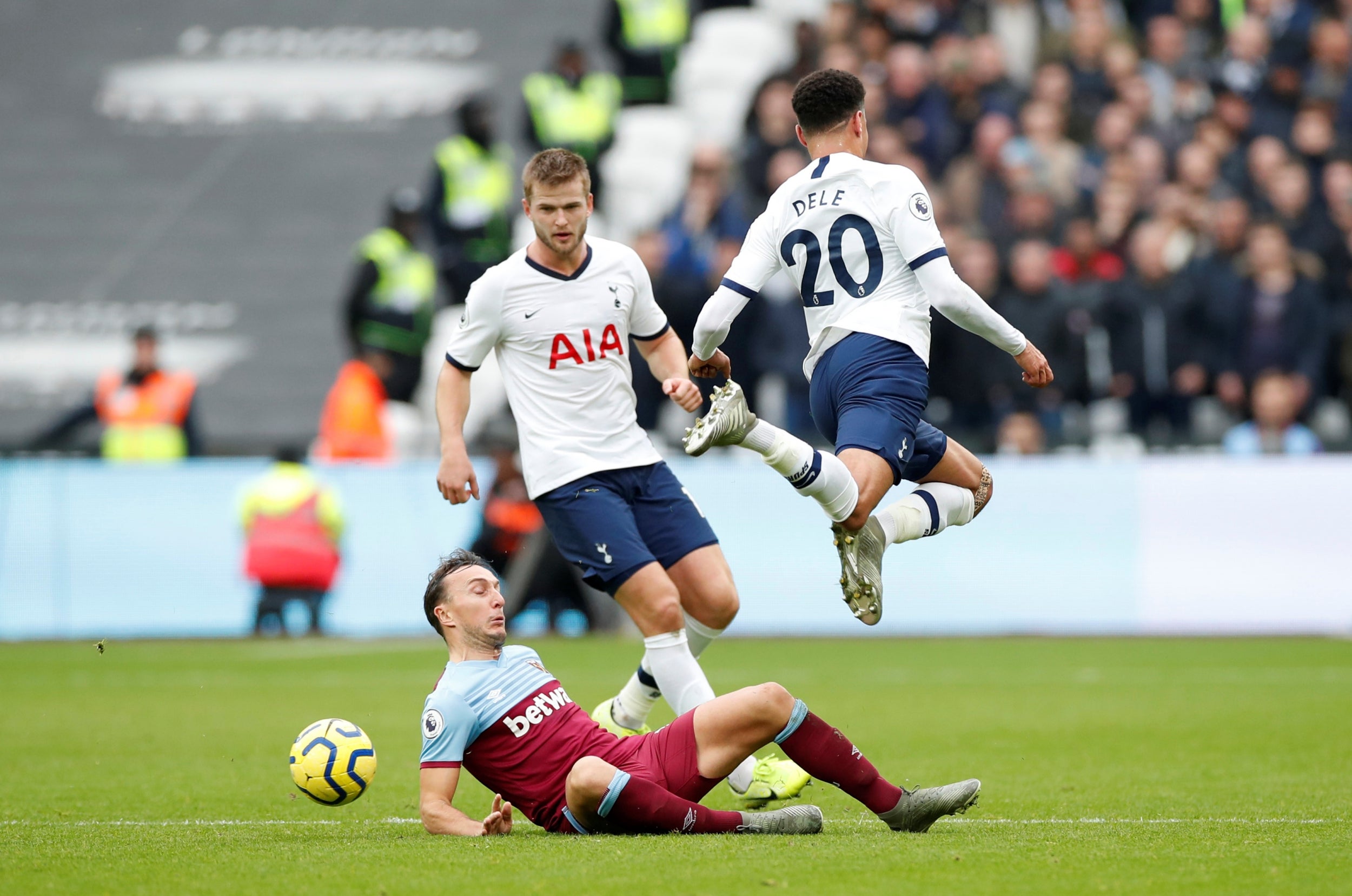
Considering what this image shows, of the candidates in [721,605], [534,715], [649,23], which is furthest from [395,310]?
[534,715]

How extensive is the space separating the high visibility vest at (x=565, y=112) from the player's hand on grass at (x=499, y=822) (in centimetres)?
1396

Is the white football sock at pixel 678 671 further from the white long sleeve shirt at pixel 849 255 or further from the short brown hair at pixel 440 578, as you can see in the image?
the white long sleeve shirt at pixel 849 255

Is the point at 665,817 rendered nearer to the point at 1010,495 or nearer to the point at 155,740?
the point at 155,740

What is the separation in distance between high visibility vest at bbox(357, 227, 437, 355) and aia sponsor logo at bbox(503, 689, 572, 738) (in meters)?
11.8

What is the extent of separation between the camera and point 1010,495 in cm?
1429

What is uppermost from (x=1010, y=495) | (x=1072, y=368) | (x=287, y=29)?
(x=287, y=29)

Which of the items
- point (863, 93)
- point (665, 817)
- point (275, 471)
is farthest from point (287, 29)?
point (665, 817)

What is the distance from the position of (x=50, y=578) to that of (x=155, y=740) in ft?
20.1

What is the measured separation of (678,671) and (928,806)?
1.36 m

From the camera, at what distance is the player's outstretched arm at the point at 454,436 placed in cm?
669

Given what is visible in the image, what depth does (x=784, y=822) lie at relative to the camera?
19.0ft

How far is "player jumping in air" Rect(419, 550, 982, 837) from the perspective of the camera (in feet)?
18.4

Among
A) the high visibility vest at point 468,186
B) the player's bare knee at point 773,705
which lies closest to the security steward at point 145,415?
the high visibility vest at point 468,186

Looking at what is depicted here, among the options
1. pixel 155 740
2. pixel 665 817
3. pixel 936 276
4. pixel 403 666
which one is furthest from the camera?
pixel 403 666
